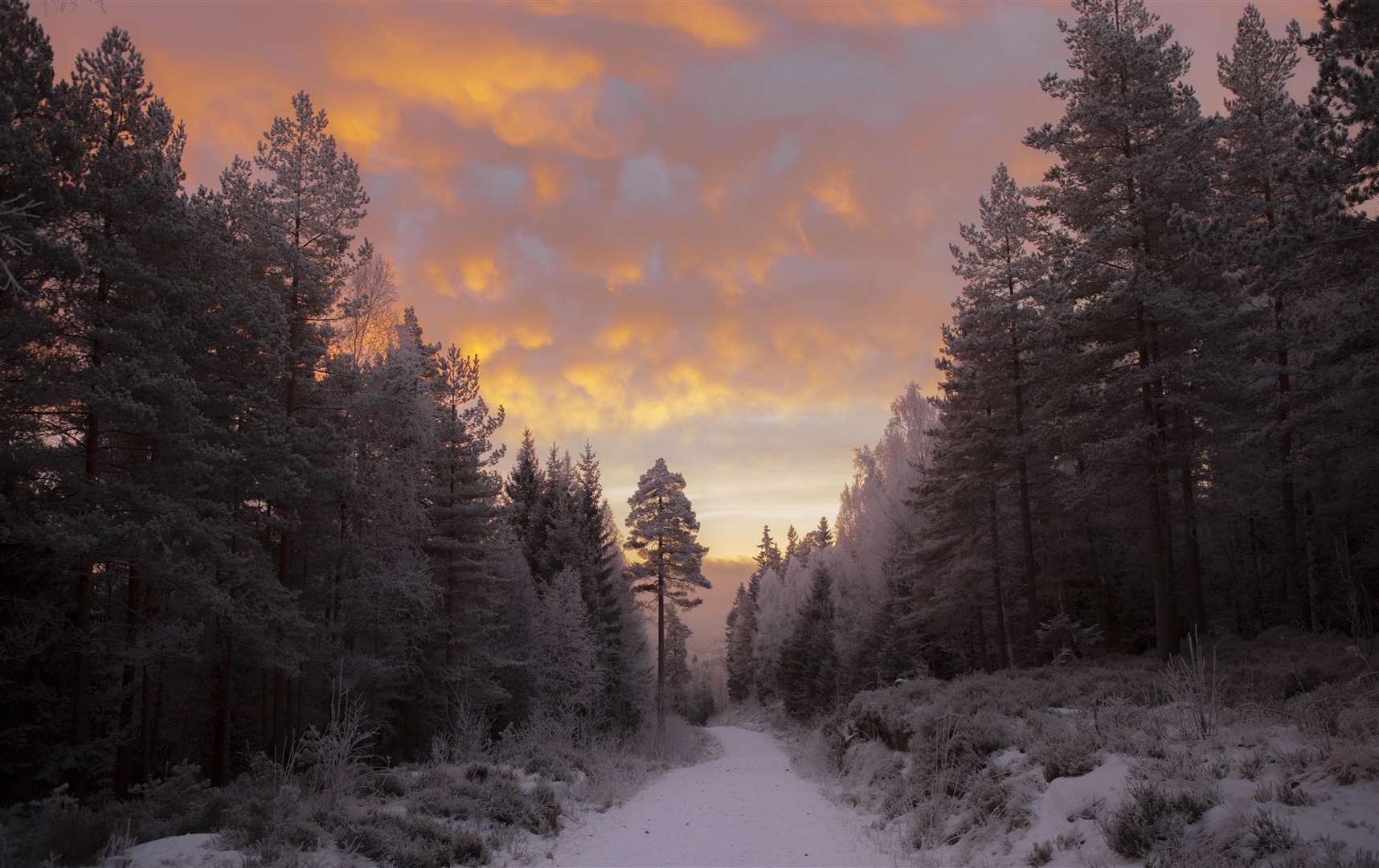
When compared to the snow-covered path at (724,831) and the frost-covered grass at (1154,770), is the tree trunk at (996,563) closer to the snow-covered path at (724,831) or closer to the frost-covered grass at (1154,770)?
the snow-covered path at (724,831)

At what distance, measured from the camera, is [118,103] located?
13172mm

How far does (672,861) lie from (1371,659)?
34.6 feet

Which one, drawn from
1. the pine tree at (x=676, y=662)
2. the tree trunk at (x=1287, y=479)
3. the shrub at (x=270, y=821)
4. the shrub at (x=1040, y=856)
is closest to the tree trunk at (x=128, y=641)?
the shrub at (x=270, y=821)

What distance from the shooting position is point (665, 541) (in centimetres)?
4009

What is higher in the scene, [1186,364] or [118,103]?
[118,103]

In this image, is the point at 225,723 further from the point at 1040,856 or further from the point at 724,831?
the point at 1040,856

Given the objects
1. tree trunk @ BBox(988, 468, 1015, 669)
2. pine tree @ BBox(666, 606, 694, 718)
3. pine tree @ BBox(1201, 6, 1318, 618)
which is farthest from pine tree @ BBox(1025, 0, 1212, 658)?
pine tree @ BBox(666, 606, 694, 718)

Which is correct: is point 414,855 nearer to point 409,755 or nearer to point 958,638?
point 409,755

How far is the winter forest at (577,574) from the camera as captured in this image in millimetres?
8344

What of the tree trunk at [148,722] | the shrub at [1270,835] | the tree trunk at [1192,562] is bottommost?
the tree trunk at [148,722]

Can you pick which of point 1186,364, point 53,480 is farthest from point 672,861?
point 1186,364

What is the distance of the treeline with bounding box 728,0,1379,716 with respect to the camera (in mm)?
9781

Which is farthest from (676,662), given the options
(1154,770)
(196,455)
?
(1154,770)

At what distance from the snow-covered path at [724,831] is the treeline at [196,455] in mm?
7898
